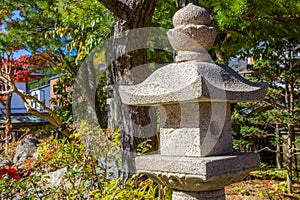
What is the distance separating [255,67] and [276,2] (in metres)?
2.38

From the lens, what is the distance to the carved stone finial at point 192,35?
7.48 feet

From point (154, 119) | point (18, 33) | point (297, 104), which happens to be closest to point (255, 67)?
point (297, 104)

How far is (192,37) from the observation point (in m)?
2.28

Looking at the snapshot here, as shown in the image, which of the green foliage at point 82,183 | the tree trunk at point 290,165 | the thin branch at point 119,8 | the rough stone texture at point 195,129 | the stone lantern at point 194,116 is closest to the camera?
the stone lantern at point 194,116

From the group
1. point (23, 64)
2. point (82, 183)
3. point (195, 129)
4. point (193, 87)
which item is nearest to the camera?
point (193, 87)

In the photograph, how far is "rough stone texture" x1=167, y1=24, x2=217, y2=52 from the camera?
228 centimetres

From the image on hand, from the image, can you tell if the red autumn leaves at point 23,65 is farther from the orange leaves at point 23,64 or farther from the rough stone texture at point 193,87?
the rough stone texture at point 193,87

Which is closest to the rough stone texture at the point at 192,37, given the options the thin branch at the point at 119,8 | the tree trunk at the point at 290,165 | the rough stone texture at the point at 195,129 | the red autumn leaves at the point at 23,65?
the rough stone texture at the point at 195,129

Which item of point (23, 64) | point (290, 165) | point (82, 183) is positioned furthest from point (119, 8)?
point (23, 64)

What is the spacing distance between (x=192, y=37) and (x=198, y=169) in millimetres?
909

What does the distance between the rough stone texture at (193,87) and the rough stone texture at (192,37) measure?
15 centimetres

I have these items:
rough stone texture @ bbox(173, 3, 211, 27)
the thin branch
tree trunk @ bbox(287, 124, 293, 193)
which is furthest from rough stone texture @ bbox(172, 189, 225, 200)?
tree trunk @ bbox(287, 124, 293, 193)

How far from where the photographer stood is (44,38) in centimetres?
775

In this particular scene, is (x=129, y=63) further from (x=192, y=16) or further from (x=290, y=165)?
(x=290, y=165)
